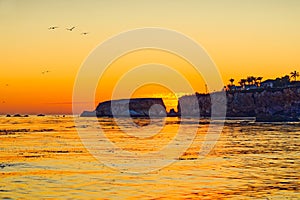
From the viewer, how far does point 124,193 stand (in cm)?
3016

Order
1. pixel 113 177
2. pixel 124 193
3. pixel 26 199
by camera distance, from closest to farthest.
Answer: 1. pixel 26 199
2. pixel 124 193
3. pixel 113 177

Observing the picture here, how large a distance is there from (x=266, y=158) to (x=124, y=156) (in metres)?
13.2

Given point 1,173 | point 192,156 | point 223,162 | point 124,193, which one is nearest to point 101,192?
point 124,193

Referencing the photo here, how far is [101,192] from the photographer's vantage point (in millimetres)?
30484

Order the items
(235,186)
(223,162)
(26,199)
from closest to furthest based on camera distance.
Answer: (26,199) < (235,186) < (223,162)

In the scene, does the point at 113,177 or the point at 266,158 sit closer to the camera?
the point at 113,177

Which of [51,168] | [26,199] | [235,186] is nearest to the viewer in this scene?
[26,199]

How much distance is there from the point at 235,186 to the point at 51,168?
15.1 metres

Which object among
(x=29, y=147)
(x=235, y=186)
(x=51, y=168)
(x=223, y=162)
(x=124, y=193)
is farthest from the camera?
(x=29, y=147)

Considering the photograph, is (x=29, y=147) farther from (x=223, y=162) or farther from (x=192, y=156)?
(x=223, y=162)

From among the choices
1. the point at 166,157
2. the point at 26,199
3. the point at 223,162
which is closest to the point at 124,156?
the point at 166,157

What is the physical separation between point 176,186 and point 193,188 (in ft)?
4.12

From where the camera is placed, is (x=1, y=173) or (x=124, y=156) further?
(x=124, y=156)

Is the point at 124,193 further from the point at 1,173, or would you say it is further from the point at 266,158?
the point at 266,158
